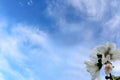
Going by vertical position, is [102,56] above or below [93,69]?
above

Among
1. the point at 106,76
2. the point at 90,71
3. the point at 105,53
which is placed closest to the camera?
the point at 106,76

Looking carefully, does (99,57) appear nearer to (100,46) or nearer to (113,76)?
(100,46)

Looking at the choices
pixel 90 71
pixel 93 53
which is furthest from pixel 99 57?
pixel 90 71

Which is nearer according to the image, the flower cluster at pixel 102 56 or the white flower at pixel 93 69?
the flower cluster at pixel 102 56

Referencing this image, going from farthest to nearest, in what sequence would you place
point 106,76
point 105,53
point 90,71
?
1. point 90,71
2. point 105,53
3. point 106,76

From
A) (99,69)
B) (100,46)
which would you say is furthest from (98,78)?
(100,46)

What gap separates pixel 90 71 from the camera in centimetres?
534

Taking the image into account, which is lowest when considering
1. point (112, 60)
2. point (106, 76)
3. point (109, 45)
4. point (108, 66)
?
point (106, 76)

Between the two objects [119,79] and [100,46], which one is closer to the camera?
[119,79]

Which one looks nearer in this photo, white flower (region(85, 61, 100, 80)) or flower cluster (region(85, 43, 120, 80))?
flower cluster (region(85, 43, 120, 80))

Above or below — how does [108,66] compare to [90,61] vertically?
below

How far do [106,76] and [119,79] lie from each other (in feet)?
1.18

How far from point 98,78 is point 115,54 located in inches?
33.6

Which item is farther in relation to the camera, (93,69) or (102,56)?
(93,69)
